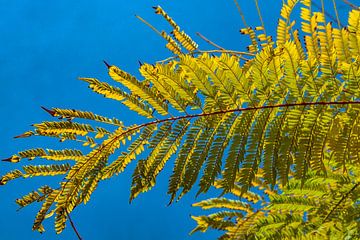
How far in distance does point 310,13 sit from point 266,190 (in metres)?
1.22

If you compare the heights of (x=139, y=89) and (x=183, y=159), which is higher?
(x=139, y=89)

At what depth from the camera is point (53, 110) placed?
1.28m

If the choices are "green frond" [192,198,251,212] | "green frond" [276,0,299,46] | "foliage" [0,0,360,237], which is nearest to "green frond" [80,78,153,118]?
"foliage" [0,0,360,237]

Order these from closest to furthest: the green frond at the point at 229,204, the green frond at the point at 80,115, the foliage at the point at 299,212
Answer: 1. the green frond at the point at 80,115
2. the foliage at the point at 299,212
3. the green frond at the point at 229,204

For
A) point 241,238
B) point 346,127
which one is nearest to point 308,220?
point 241,238

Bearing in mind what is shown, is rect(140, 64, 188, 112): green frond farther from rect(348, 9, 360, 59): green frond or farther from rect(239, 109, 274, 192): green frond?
rect(348, 9, 360, 59): green frond

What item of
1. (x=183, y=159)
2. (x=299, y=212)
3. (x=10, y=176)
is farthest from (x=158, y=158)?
(x=299, y=212)

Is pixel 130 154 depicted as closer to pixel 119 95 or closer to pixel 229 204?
pixel 119 95

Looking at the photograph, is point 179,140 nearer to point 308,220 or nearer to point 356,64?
point 356,64

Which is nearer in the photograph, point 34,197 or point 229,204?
point 34,197

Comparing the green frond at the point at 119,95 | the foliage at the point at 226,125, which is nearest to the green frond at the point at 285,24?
the foliage at the point at 226,125

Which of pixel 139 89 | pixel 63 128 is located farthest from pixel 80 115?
pixel 139 89

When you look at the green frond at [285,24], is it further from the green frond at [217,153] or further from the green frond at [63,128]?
the green frond at [63,128]

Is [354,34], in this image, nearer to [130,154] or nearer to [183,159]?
[183,159]
